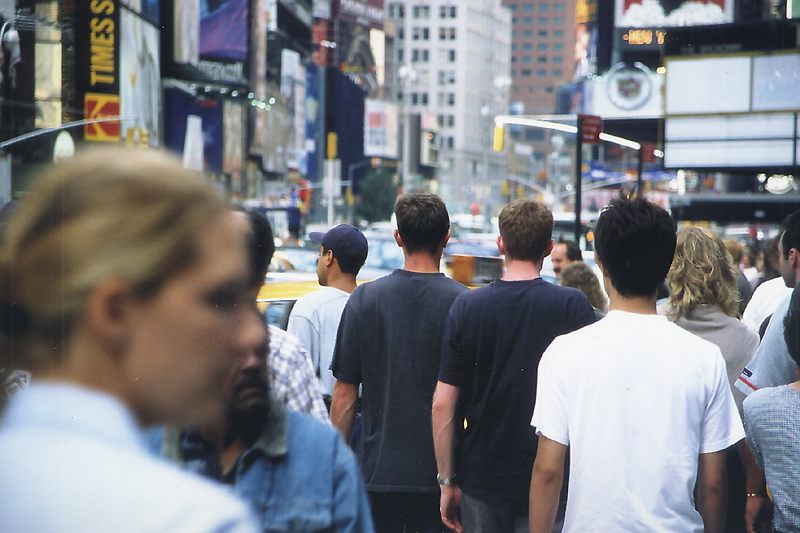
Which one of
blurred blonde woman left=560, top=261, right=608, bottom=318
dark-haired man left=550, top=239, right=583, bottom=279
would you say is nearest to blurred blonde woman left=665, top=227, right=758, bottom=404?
blurred blonde woman left=560, top=261, right=608, bottom=318

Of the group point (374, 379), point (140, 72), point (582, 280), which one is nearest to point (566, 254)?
point (582, 280)

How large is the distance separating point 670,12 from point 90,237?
70718 mm

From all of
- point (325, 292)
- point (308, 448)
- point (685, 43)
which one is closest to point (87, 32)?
point (685, 43)

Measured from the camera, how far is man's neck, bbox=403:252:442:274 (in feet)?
17.5

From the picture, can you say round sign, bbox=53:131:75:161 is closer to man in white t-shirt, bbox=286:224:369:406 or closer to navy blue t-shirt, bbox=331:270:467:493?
navy blue t-shirt, bbox=331:270:467:493

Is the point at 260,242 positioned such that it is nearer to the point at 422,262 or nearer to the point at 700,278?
the point at 422,262

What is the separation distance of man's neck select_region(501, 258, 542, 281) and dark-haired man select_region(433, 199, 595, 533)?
0.06 meters

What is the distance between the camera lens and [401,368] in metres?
5.23

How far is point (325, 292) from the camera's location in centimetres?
621

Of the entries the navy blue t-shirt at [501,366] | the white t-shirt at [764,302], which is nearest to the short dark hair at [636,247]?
the navy blue t-shirt at [501,366]

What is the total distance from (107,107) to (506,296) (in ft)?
146

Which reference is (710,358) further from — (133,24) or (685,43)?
(133,24)

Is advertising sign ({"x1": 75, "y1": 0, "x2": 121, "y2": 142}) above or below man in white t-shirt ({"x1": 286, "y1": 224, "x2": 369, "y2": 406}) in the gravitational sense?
above

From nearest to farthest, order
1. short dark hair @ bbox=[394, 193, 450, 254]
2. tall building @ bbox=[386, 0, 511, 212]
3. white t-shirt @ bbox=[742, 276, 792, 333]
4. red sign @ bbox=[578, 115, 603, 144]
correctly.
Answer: short dark hair @ bbox=[394, 193, 450, 254], white t-shirt @ bbox=[742, 276, 792, 333], red sign @ bbox=[578, 115, 603, 144], tall building @ bbox=[386, 0, 511, 212]
